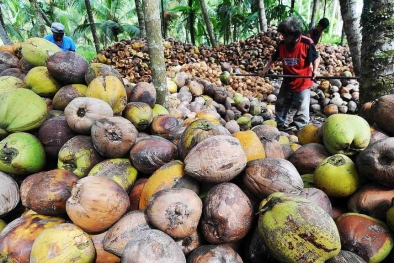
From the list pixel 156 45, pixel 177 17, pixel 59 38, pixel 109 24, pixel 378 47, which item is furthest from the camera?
pixel 109 24

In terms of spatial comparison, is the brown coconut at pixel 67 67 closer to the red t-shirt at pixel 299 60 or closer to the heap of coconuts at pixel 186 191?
the heap of coconuts at pixel 186 191

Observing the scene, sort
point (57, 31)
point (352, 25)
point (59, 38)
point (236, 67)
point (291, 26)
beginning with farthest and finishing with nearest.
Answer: point (236, 67) → point (59, 38) → point (57, 31) → point (352, 25) → point (291, 26)

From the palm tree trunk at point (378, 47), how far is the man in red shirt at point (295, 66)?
1.75 m

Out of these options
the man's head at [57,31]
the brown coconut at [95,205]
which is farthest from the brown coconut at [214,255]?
the man's head at [57,31]

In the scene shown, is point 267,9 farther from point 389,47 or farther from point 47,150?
point 47,150

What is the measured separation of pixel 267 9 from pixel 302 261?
15435mm

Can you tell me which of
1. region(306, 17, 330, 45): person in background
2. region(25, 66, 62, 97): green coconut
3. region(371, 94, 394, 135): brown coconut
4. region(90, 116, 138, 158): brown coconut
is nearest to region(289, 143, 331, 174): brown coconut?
region(371, 94, 394, 135): brown coconut

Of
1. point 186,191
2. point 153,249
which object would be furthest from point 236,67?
point 153,249

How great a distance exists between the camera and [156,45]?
127 inches

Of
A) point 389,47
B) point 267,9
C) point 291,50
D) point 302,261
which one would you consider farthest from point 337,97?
point 267,9

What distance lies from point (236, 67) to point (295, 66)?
410 centimetres

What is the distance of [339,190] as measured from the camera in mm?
1538

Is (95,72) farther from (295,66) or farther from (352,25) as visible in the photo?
(352,25)

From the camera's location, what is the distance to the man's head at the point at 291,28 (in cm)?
478
